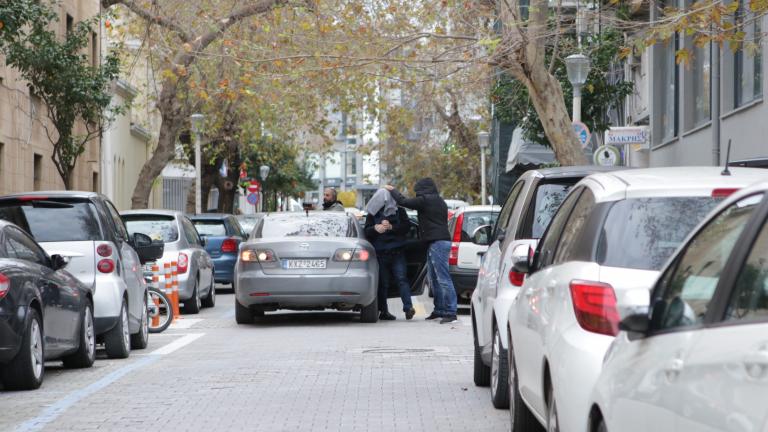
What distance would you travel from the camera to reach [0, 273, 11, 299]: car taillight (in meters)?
10.2

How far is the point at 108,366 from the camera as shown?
42.5 feet

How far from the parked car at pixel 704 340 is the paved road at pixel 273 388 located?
4216mm

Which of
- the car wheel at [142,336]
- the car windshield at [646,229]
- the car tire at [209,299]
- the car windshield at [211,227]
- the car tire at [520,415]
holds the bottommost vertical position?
the car tire at [209,299]

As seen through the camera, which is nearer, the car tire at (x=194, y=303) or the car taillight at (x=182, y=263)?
the car taillight at (x=182, y=263)

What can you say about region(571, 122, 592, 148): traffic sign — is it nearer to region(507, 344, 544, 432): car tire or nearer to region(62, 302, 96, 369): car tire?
region(62, 302, 96, 369): car tire

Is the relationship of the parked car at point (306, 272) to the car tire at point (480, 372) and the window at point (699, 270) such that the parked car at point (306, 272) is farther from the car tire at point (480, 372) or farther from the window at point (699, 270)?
the window at point (699, 270)

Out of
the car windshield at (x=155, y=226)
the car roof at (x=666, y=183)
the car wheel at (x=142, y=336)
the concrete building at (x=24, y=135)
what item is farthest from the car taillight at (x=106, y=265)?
the concrete building at (x=24, y=135)

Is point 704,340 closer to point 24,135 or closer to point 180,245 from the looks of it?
point 180,245

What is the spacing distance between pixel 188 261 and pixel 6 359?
34.7 ft

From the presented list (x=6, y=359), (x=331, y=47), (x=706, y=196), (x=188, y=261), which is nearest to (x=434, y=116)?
(x=331, y=47)

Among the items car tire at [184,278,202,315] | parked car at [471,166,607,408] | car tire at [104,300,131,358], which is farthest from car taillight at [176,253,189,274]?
parked car at [471,166,607,408]

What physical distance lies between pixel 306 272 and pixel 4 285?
7.38 meters

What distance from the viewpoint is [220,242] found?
2653cm

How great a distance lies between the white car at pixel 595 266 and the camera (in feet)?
18.3
